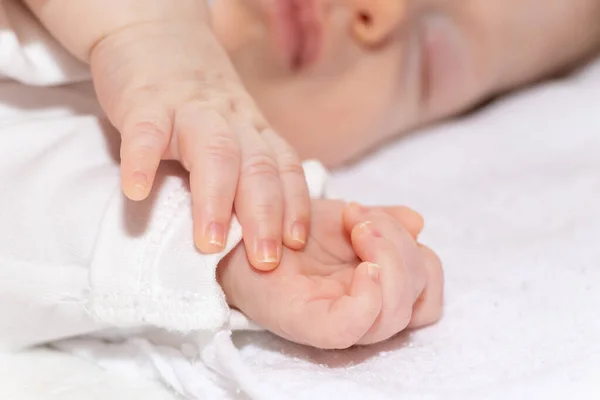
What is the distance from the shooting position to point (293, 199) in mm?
493

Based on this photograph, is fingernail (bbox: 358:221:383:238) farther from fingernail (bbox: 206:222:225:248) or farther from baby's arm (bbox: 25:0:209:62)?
baby's arm (bbox: 25:0:209:62)

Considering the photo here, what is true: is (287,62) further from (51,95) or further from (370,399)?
(370,399)

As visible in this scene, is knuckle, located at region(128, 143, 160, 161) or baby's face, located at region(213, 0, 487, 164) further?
baby's face, located at region(213, 0, 487, 164)

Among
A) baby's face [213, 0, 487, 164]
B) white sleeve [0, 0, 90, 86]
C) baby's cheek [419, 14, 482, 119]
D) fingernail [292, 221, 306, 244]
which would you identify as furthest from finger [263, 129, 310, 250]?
baby's cheek [419, 14, 482, 119]

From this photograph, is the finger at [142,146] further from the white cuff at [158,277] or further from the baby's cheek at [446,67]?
the baby's cheek at [446,67]

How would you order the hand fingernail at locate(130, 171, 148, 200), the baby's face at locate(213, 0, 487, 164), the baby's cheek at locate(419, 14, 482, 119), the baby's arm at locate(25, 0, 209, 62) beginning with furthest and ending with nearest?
the baby's cheek at locate(419, 14, 482, 119) → the baby's face at locate(213, 0, 487, 164) → the baby's arm at locate(25, 0, 209, 62) → the hand fingernail at locate(130, 171, 148, 200)

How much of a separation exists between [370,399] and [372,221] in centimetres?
13

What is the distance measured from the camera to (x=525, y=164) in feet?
2.89

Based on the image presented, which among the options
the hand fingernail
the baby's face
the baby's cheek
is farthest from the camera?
the baby's cheek

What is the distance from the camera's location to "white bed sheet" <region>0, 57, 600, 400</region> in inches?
18.1

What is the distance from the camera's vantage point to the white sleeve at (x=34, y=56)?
1.90 feet

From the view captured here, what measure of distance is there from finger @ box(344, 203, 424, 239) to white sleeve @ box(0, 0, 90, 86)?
27 cm

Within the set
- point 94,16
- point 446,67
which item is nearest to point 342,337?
point 94,16

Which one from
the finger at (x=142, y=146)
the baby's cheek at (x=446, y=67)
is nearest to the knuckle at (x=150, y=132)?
the finger at (x=142, y=146)
